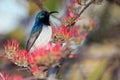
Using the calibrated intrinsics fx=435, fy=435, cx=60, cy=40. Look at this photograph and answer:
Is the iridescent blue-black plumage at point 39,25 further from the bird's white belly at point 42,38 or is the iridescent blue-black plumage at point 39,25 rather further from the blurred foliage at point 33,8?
the blurred foliage at point 33,8

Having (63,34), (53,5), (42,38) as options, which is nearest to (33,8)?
(53,5)

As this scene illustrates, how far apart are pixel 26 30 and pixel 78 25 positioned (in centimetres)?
143

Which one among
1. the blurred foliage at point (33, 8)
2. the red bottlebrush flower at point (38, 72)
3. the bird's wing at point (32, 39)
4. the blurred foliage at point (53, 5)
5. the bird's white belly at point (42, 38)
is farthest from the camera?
the blurred foliage at point (33, 8)

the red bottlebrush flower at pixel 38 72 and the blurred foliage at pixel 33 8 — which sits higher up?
the red bottlebrush flower at pixel 38 72

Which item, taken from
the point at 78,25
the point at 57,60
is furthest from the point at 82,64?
the point at 57,60

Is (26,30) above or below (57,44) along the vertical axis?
below

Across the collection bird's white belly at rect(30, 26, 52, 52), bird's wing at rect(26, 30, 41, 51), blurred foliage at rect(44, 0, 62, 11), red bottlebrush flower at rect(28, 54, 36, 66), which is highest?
red bottlebrush flower at rect(28, 54, 36, 66)

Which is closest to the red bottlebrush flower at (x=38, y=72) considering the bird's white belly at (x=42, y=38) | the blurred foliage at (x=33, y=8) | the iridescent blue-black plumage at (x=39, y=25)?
the bird's white belly at (x=42, y=38)

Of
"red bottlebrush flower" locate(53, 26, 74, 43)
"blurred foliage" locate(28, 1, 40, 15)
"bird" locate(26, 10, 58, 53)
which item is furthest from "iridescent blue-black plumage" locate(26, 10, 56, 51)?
"blurred foliage" locate(28, 1, 40, 15)

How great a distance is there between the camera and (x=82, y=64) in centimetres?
206

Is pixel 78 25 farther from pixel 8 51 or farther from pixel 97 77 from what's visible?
pixel 97 77

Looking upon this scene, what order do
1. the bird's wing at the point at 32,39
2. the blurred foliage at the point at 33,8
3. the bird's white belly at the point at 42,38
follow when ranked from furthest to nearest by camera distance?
the blurred foliage at the point at 33,8
the bird's wing at the point at 32,39
the bird's white belly at the point at 42,38

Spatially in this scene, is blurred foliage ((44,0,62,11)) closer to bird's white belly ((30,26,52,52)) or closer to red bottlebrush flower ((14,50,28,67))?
bird's white belly ((30,26,52,52))

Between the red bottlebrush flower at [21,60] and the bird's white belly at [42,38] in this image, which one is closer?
the red bottlebrush flower at [21,60]
